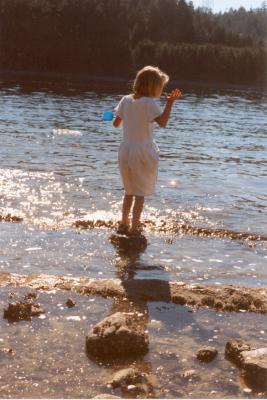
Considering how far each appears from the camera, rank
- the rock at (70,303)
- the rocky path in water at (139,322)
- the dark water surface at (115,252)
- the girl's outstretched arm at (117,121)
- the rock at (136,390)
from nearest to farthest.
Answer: the rock at (136,390) → the rocky path in water at (139,322) → the dark water surface at (115,252) → the rock at (70,303) → the girl's outstretched arm at (117,121)

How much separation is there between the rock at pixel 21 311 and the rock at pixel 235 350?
1400 millimetres

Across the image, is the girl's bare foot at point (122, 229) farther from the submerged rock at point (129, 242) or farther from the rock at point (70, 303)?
the rock at point (70, 303)

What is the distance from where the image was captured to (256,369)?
3549 millimetres

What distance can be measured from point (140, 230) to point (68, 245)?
1115mm

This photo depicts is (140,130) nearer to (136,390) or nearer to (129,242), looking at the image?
(129,242)

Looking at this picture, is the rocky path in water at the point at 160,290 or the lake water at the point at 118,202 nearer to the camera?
the rocky path in water at the point at 160,290

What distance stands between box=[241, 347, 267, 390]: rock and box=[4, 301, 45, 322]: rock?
1.55 metres

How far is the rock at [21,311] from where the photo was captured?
4.28m

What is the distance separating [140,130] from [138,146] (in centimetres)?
18

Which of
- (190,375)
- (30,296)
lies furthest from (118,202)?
(190,375)

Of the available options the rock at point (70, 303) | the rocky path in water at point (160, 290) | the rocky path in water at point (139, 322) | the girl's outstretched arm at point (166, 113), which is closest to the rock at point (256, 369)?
the rocky path in water at point (139, 322)

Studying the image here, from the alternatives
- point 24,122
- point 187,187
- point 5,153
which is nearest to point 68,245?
point 187,187


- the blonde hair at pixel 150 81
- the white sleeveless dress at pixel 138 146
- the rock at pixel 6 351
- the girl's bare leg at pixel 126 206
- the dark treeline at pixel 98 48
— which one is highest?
the blonde hair at pixel 150 81

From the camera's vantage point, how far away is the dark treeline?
75000 millimetres
